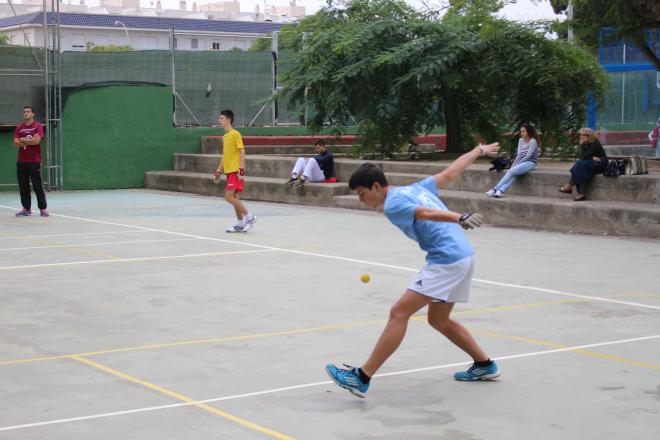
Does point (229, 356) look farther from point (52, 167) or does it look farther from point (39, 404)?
point (52, 167)

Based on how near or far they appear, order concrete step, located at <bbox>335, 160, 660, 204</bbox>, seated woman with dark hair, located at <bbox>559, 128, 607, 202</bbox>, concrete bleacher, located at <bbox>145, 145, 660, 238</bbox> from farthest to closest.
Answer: seated woman with dark hair, located at <bbox>559, 128, 607, 202</bbox>, concrete step, located at <bbox>335, 160, 660, 204</bbox>, concrete bleacher, located at <bbox>145, 145, 660, 238</bbox>

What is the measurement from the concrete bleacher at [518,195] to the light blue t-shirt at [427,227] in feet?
31.5

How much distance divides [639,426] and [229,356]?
10.1 feet

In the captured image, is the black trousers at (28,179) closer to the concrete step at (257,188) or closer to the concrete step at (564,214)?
the concrete step at (257,188)

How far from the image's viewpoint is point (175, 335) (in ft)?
28.1

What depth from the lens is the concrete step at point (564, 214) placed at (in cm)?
1574

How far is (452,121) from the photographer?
24.8 m

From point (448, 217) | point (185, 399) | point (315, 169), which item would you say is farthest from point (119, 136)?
point (448, 217)

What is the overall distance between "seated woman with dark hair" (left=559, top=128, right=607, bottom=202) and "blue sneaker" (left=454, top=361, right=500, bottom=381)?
1100cm

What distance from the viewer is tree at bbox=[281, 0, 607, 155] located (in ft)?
73.3

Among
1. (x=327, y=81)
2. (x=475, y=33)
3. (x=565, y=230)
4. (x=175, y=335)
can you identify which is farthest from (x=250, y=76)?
(x=175, y=335)

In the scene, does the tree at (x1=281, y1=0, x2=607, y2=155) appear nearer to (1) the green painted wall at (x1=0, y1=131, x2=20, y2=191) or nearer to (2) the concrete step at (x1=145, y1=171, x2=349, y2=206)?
(2) the concrete step at (x1=145, y1=171, x2=349, y2=206)

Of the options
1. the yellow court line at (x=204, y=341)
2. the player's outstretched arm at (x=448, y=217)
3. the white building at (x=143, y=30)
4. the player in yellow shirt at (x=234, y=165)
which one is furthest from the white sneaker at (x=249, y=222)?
the white building at (x=143, y=30)

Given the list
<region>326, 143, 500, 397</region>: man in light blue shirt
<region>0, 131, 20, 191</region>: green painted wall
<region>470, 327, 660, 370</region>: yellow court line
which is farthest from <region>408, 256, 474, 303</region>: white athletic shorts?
<region>0, 131, 20, 191</region>: green painted wall
